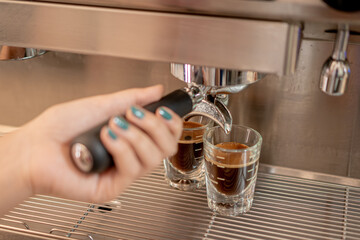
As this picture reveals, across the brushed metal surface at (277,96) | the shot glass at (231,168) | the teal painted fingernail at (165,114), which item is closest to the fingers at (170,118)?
the teal painted fingernail at (165,114)

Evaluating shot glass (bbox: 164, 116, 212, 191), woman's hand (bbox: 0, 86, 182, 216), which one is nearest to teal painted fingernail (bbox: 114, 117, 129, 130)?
woman's hand (bbox: 0, 86, 182, 216)

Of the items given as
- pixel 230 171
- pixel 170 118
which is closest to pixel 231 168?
pixel 230 171

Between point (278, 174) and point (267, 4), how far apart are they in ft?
1.20

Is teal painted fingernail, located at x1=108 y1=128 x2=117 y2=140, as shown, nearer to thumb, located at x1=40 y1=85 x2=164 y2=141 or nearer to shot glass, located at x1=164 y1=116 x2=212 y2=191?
thumb, located at x1=40 y1=85 x2=164 y2=141

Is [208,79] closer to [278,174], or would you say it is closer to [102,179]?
[102,179]

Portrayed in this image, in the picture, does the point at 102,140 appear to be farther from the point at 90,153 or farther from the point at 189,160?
the point at 189,160

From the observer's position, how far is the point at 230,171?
550mm

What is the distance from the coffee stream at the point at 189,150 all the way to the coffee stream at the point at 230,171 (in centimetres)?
4

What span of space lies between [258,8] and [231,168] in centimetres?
22

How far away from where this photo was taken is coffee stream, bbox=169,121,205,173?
23.9 inches

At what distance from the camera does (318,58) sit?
0.62m

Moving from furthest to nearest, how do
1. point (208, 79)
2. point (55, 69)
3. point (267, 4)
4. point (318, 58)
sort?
point (55, 69)
point (318, 58)
point (208, 79)
point (267, 4)

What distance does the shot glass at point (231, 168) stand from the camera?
550mm

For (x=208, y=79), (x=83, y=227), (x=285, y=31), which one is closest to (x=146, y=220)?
(x=83, y=227)
